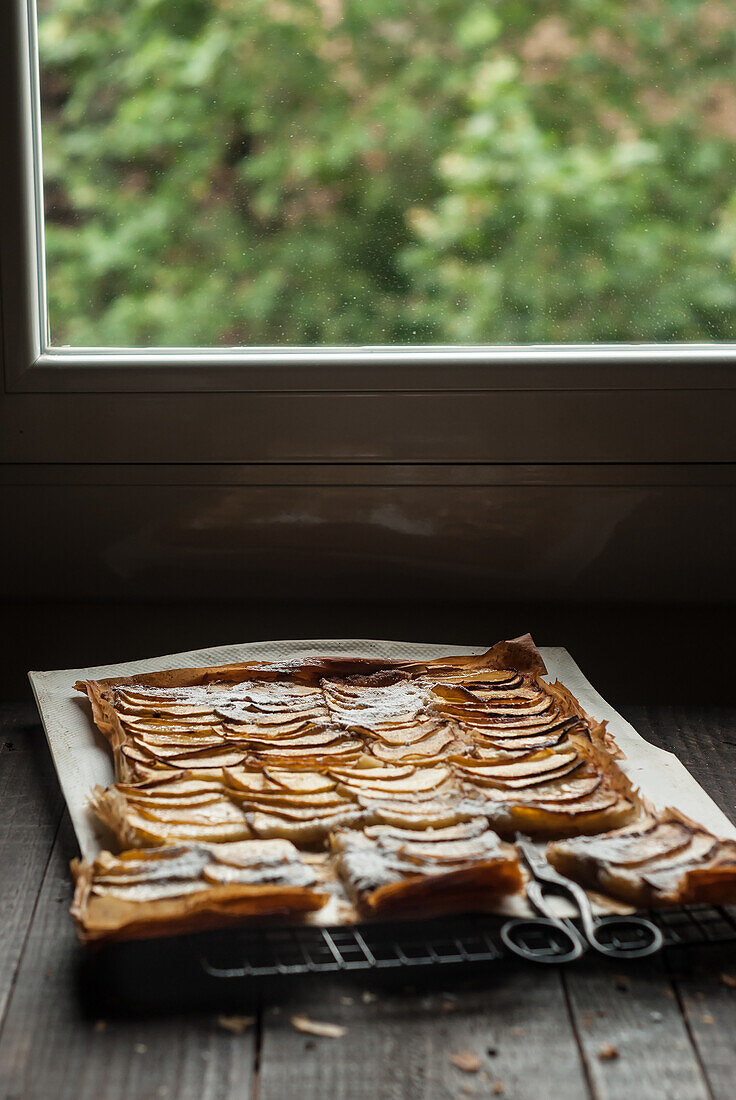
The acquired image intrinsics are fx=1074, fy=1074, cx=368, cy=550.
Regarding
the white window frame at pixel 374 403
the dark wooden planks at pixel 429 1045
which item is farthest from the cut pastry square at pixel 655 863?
the white window frame at pixel 374 403

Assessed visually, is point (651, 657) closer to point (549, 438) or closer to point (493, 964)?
point (549, 438)

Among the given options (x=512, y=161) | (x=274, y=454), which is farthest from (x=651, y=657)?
(x=512, y=161)

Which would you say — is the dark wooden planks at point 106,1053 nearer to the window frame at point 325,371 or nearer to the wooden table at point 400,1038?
the wooden table at point 400,1038

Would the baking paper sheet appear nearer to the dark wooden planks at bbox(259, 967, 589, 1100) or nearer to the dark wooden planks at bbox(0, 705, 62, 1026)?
the dark wooden planks at bbox(0, 705, 62, 1026)

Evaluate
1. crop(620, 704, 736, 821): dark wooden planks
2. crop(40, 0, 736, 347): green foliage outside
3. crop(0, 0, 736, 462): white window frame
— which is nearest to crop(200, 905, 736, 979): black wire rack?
crop(620, 704, 736, 821): dark wooden planks

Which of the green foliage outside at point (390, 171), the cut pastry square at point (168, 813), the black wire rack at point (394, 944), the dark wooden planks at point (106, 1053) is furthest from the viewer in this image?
the green foliage outside at point (390, 171)

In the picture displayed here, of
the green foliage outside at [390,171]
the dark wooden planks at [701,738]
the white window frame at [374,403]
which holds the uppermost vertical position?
the green foliage outside at [390,171]
